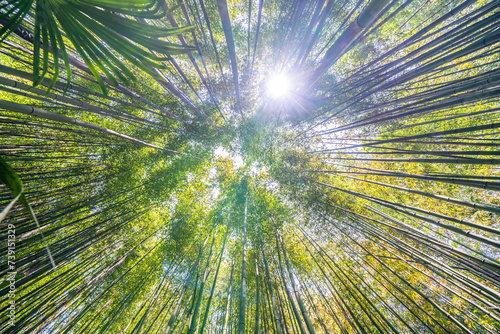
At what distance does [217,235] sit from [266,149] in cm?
314

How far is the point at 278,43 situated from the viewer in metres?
4.79

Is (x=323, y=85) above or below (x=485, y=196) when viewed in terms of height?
above

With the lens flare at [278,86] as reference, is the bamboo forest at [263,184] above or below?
below

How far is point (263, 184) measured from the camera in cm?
555

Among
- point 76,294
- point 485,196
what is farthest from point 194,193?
point 485,196

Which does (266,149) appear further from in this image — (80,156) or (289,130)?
(80,156)

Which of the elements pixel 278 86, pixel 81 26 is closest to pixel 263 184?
pixel 278 86

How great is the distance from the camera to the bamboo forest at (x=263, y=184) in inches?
104

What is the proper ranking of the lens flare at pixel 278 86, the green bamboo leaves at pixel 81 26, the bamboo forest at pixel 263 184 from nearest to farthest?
the green bamboo leaves at pixel 81 26 < the bamboo forest at pixel 263 184 < the lens flare at pixel 278 86

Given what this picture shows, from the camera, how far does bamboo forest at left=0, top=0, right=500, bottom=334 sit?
2.65 metres

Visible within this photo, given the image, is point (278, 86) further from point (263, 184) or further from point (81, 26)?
point (81, 26)

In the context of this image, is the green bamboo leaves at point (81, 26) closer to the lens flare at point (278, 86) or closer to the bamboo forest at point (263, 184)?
the bamboo forest at point (263, 184)

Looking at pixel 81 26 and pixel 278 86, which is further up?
pixel 278 86

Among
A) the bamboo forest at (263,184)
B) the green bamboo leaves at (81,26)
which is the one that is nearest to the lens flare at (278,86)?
the bamboo forest at (263,184)
